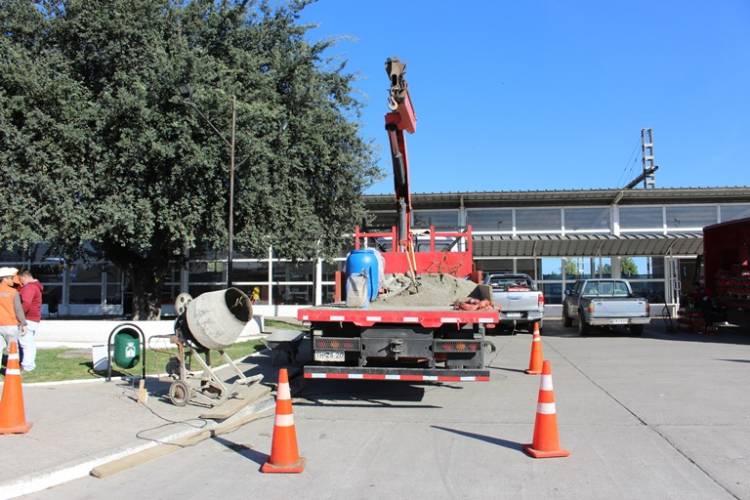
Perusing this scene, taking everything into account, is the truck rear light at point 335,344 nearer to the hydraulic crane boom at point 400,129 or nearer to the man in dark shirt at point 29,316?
the hydraulic crane boom at point 400,129

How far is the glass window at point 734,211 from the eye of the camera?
27953mm

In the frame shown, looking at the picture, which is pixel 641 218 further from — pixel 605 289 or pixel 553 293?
pixel 605 289

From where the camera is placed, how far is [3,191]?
14539 mm

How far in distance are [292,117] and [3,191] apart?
758cm

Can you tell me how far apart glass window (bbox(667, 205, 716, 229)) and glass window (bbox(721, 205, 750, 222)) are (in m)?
0.44

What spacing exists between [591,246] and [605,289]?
7.82 meters

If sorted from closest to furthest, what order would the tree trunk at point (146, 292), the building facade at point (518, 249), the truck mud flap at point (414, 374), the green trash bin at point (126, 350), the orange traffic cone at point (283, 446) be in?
the orange traffic cone at point (283, 446) < the truck mud flap at point (414, 374) < the green trash bin at point (126, 350) < the tree trunk at point (146, 292) < the building facade at point (518, 249)

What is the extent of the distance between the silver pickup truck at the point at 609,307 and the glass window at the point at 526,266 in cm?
884

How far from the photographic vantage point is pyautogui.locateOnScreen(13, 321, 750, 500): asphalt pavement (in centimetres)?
478

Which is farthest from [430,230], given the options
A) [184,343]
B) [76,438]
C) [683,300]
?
[683,300]

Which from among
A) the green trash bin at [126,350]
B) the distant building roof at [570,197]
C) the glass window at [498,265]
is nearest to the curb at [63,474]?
the green trash bin at [126,350]

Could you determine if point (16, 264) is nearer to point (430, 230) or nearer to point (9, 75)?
point (9, 75)

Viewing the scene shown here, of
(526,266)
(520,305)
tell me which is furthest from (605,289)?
(526,266)

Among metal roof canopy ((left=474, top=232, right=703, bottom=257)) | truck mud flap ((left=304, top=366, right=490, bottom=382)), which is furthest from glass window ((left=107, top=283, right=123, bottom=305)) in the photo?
truck mud flap ((left=304, top=366, right=490, bottom=382))
